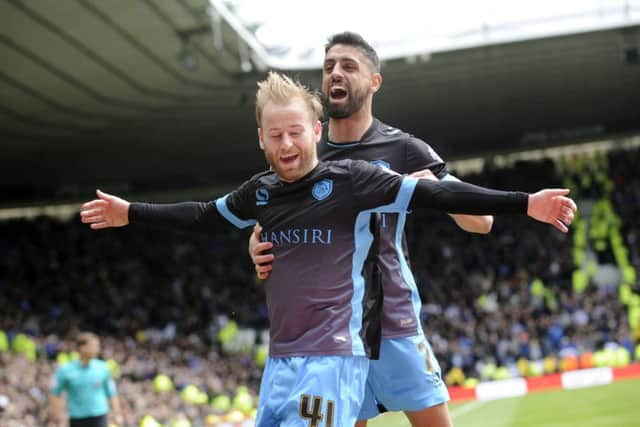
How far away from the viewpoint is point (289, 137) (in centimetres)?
395

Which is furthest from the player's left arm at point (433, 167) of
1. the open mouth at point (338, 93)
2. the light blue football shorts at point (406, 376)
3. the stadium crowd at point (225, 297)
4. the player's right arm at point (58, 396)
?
the stadium crowd at point (225, 297)

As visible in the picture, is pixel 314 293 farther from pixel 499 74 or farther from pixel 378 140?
pixel 499 74

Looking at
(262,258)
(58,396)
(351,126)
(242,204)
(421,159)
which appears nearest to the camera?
(262,258)

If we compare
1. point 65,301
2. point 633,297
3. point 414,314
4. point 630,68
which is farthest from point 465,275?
point 414,314

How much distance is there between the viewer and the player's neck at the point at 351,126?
4863 mm

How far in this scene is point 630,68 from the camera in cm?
2778

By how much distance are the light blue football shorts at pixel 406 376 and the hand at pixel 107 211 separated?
1.36 metres

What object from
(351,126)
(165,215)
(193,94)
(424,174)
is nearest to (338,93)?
(351,126)

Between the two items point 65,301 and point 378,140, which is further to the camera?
point 65,301

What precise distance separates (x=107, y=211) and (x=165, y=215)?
279mm

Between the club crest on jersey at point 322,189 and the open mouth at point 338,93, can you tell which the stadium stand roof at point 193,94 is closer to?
the open mouth at point 338,93

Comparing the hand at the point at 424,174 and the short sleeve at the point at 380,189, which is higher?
the hand at the point at 424,174

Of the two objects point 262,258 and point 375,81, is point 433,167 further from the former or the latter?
point 262,258

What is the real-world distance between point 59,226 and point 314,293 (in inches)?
1236
